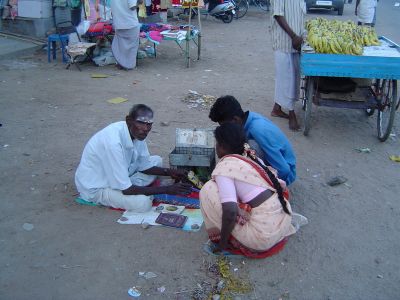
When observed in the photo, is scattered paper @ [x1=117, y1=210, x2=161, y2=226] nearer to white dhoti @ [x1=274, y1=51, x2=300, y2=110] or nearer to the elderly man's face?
the elderly man's face

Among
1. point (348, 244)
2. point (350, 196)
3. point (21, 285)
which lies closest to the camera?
point (21, 285)

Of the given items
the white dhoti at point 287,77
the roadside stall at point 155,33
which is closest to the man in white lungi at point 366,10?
the roadside stall at point 155,33

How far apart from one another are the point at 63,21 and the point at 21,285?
864 cm

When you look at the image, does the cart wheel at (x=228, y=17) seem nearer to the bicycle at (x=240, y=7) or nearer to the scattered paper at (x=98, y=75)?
the bicycle at (x=240, y=7)

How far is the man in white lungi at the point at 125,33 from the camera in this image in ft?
26.0

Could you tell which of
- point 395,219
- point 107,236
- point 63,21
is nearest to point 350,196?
point 395,219

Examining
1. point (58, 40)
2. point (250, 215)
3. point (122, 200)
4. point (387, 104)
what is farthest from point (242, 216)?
point (58, 40)

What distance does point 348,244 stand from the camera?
3.22 meters

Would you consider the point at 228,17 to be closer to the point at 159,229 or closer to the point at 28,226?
the point at 159,229

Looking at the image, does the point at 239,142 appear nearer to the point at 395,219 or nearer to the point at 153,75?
the point at 395,219

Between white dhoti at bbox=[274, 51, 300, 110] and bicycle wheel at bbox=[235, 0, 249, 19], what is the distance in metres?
11.5

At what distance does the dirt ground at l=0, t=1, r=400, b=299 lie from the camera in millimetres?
2803

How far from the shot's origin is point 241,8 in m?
17.2

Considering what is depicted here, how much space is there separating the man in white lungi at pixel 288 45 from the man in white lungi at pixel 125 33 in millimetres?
3657
